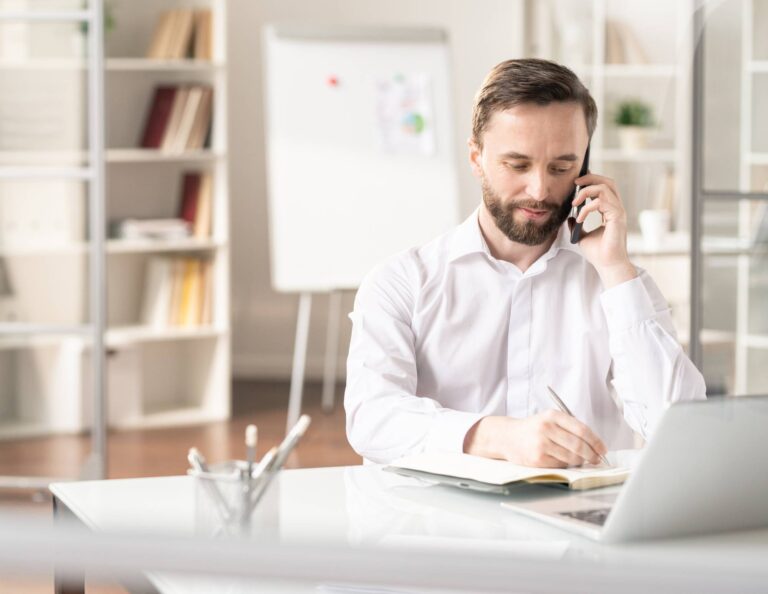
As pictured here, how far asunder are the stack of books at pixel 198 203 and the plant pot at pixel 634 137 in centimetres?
206

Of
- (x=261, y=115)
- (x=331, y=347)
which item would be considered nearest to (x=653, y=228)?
(x=331, y=347)

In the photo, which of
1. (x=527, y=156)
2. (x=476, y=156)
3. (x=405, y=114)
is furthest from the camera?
(x=405, y=114)

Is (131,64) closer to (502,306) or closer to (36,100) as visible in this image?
(36,100)

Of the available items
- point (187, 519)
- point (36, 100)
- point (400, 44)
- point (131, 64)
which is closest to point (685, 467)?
point (187, 519)

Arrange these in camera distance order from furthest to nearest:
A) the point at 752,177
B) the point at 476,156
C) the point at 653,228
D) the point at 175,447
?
the point at 653,228 → the point at 175,447 → the point at 752,177 → the point at 476,156

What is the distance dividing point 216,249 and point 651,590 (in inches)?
190

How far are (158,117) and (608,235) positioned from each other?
12.1ft

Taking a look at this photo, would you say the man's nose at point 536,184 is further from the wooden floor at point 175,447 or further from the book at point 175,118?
the book at point 175,118

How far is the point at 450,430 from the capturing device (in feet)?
4.71

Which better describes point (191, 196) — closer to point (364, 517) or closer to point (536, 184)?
point (536, 184)

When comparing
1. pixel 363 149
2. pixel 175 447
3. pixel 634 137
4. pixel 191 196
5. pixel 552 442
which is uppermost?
pixel 634 137

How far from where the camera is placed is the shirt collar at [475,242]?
1.70 m

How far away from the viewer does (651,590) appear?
430mm

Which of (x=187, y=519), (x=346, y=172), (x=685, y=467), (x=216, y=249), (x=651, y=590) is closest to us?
(x=651, y=590)
